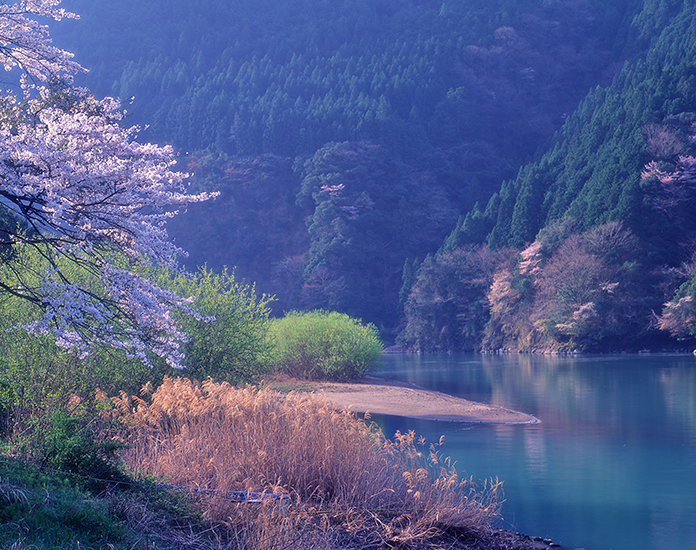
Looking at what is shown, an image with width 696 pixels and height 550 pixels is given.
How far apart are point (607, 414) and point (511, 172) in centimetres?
7111

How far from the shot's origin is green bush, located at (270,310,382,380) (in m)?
32.0

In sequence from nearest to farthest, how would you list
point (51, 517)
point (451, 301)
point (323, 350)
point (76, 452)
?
point (51, 517) < point (76, 452) < point (323, 350) < point (451, 301)

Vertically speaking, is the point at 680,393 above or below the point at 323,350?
below

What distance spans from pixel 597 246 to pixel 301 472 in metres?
44.9

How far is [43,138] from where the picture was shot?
368 inches

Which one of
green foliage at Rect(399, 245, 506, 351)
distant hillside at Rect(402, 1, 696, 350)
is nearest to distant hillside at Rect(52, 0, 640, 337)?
green foliage at Rect(399, 245, 506, 351)

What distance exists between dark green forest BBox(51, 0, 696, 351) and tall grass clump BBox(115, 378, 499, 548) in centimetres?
3875

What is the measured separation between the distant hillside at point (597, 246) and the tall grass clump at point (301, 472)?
38734mm

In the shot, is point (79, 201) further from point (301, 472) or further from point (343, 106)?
point (343, 106)

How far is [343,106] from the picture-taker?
89250 millimetres

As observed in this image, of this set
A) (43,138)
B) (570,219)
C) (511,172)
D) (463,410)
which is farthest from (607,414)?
(511,172)

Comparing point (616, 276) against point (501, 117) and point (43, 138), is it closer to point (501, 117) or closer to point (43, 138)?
point (43, 138)

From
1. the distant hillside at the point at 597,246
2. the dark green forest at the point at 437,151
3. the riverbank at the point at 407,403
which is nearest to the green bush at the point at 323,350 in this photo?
the riverbank at the point at 407,403

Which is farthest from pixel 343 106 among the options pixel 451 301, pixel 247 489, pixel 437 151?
pixel 247 489
